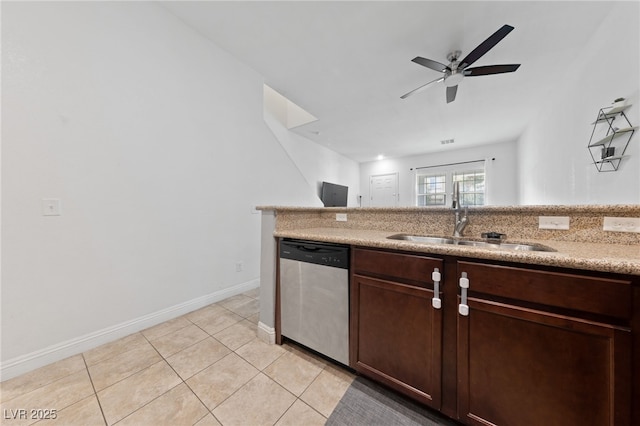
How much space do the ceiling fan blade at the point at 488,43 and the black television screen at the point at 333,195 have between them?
3.57 m

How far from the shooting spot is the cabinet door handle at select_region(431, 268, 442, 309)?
1.03 meters

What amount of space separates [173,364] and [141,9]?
9.75 feet

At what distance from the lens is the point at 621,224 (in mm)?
1071

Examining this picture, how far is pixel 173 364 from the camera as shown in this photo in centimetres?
152

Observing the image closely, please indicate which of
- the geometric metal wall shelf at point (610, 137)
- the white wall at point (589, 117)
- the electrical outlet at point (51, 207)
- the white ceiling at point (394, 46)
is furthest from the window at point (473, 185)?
the electrical outlet at point (51, 207)

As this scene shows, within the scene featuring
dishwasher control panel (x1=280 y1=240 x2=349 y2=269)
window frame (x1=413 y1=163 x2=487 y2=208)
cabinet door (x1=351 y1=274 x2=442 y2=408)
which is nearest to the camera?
cabinet door (x1=351 y1=274 x2=442 y2=408)

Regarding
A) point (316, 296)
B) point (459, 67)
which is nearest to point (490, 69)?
point (459, 67)

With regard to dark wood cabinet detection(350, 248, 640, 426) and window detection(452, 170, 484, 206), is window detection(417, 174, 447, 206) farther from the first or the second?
dark wood cabinet detection(350, 248, 640, 426)

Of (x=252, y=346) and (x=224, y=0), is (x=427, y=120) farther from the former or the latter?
(x=252, y=346)

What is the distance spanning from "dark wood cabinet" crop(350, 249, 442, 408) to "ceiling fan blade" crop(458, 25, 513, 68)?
2.06 meters

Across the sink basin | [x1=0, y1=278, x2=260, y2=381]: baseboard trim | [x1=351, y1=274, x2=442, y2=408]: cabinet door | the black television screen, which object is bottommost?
[x1=0, y1=278, x2=260, y2=381]: baseboard trim

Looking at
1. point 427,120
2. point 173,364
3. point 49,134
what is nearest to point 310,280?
point 173,364

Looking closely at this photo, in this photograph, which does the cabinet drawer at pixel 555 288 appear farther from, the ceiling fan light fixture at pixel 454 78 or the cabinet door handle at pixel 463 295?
the ceiling fan light fixture at pixel 454 78

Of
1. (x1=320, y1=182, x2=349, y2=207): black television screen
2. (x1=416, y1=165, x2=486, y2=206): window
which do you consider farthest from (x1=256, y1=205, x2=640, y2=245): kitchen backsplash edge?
(x1=416, y1=165, x2=486, y2=206): window
